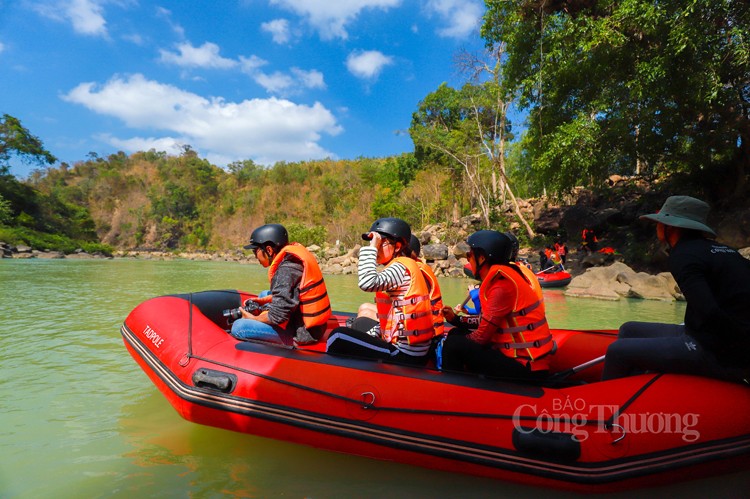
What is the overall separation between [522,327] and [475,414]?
0.60 m

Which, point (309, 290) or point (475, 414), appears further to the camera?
point (309, 290)

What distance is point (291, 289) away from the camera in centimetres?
315

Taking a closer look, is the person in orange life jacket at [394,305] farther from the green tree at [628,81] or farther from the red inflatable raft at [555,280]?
the red inflatable raft at [555,280]

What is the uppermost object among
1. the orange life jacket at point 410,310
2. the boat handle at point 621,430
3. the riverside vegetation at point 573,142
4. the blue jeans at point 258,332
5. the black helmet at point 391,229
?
the riverside vegetation at point 573,142

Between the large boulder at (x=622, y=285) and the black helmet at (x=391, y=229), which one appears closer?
the black helmet at (x=391, y=229)

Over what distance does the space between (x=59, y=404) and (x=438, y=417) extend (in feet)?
9.91

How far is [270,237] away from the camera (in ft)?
11.0

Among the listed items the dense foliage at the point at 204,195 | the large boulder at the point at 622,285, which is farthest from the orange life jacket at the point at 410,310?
the dense foliage at the point at 204,195

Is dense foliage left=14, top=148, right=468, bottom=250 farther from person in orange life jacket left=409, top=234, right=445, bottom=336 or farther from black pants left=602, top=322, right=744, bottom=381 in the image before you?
black pants left=602, top=322, right=744, bottom=381

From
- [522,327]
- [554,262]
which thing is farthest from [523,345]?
[554,262]

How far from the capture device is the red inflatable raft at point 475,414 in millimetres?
2162

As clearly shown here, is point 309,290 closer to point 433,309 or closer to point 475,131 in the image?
point 433,309

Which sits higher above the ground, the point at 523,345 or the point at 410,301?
the point at 410,301

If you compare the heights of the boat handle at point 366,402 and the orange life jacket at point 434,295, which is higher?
the orange life jacket at point 434,295
